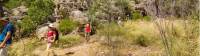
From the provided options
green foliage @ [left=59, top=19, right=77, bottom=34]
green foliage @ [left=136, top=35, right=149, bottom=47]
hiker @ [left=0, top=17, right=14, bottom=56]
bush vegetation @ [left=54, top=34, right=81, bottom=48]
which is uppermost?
Result: hiker @ [left=0, top=17, right=14, bottom=56]

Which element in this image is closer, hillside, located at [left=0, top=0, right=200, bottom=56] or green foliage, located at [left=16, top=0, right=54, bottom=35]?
hillside, located at [left=0, top=0, right=200, bottom=56]

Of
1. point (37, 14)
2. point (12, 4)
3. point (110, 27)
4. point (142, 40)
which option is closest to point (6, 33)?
point (110, 27)

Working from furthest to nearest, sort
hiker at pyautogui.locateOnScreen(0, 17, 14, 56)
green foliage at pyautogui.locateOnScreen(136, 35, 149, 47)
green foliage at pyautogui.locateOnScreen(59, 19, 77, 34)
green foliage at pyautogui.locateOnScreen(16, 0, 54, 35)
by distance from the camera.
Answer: green foliage at pyautogui.locateOnScreen(16, 0, 54, 35)
green foliage at pyautogui.locateOnScreen(59, 19, 77, 34)
green foliage at pyautogui.locateOnScreen(136, 35, 149, 47)
hiker at pyautogui.locateOnScreen(0, 17, 14, 56)

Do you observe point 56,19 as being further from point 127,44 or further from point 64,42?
point 127,44

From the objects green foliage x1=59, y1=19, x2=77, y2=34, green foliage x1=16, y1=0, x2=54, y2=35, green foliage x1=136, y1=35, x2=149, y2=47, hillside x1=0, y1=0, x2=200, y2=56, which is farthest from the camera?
green foliage x1=16, y1=0, x2=54, y2=35

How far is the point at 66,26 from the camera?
78.6ft

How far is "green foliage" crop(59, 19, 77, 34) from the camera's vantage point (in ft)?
77.0

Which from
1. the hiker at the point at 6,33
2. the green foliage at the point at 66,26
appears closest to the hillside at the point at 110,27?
the green foliage at the point at 66,26

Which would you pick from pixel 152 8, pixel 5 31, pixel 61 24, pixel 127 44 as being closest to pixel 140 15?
pixel 61 24

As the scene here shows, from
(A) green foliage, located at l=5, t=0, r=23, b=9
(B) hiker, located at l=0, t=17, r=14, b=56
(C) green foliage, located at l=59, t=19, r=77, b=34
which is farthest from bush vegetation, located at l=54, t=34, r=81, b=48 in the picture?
(A) green foliage, located at l=5, t=0, r=23, b=9

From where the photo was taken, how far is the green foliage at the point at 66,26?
23.5 meters

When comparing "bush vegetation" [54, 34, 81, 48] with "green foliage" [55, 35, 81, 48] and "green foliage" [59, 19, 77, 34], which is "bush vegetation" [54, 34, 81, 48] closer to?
"green foliage" [55, 35, 81, 48]

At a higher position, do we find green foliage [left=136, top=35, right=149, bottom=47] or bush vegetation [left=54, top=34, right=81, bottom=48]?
green foliage [left=136, top=35, right=149, bottom=47]

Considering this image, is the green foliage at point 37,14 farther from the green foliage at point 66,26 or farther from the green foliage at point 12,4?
the green foliage at point 12,4
